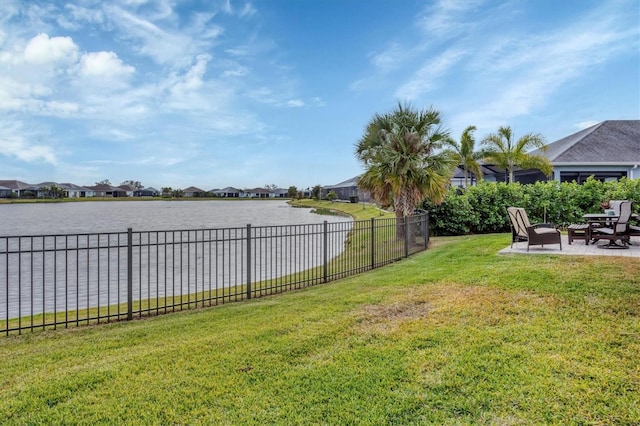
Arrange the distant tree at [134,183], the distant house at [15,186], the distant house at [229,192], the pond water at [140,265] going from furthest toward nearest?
the distant house at [229,192] → the distant tree at [134,183] → the distant house at [15,186] → the pond water at [140,265]

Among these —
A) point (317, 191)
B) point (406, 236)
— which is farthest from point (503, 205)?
point (317, 191)

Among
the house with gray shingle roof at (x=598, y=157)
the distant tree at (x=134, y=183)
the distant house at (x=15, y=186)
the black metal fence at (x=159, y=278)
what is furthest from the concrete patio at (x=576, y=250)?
the distant tree at (x=134, y=183)

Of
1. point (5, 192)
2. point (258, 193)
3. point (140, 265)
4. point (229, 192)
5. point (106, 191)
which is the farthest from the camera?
point (258, 193)

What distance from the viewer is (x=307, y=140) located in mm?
32156

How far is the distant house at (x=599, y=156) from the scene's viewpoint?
62.3 ft

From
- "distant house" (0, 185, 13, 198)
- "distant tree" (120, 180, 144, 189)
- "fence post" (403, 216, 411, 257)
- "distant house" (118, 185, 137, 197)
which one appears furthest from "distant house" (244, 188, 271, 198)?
"fence post" (403, 216, 411, 257)

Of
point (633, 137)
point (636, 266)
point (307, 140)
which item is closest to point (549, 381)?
point (636, 266)

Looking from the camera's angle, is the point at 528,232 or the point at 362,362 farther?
the point at 528,232

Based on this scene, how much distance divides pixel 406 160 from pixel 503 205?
4785mm

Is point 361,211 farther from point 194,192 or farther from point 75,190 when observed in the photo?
point 194,192

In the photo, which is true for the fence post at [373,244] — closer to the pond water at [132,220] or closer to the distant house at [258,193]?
the pond water at [132,220]

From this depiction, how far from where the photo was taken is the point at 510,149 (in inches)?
908

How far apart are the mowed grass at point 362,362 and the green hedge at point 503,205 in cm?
920

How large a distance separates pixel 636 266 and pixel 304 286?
6.37 meters
